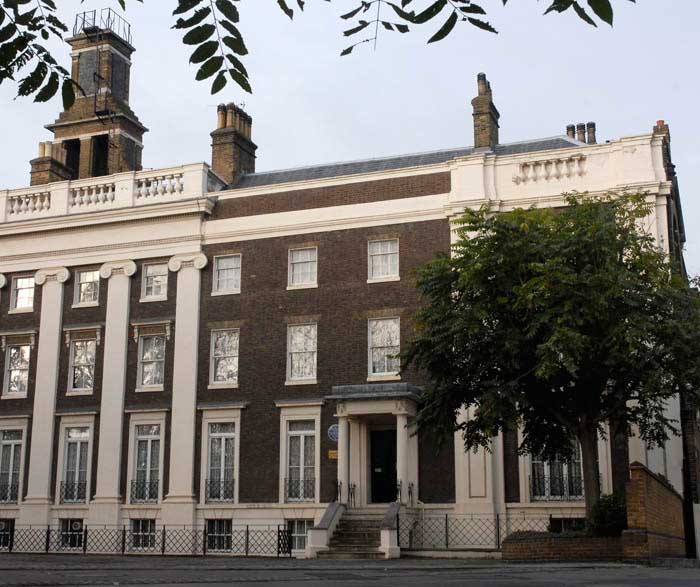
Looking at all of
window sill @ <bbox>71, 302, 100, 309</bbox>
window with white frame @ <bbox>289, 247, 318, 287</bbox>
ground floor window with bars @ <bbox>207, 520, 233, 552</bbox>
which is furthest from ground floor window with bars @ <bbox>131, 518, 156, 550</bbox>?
window with white frame @ <bbox>289, 247, 318, 287</bbox>

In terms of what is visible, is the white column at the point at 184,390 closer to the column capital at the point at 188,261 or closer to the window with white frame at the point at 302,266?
the column capital at the point at 188,261

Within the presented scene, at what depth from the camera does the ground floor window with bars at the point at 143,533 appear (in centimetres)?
3209

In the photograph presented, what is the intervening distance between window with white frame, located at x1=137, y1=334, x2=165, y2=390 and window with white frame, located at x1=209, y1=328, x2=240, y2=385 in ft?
5.99

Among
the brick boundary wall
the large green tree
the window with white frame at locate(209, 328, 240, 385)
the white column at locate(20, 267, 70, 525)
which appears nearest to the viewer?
the brick boundary wall

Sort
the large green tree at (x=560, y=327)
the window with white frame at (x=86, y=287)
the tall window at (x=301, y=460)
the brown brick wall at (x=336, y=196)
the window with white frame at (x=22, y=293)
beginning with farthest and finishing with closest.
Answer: the window with white frame at (x=22, y=293) < the window with white frame at (x=86, y=287) < the brown brick wall at (x=336, y=196) < the tall window at (x=301, y=460) < the large green tree at (x=560, y=327)

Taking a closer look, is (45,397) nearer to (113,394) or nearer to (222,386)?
(113,394)

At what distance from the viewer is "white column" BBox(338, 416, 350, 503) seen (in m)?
29.8

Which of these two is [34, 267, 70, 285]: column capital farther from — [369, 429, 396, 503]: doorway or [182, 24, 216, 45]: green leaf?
[182, 24, 216, 45]: green leaf

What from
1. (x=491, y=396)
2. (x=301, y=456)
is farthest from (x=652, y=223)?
(x=301, y=456)

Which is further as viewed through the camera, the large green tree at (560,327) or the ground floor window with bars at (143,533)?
the ground floor window with bars at (143,533)

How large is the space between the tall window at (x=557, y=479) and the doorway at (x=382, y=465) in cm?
434

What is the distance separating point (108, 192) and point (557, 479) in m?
18.3

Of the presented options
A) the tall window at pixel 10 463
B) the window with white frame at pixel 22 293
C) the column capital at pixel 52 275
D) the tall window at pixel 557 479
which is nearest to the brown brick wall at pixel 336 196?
the column capital at pixel 52 275

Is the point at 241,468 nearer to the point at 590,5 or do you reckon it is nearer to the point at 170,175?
the point at 170,175
